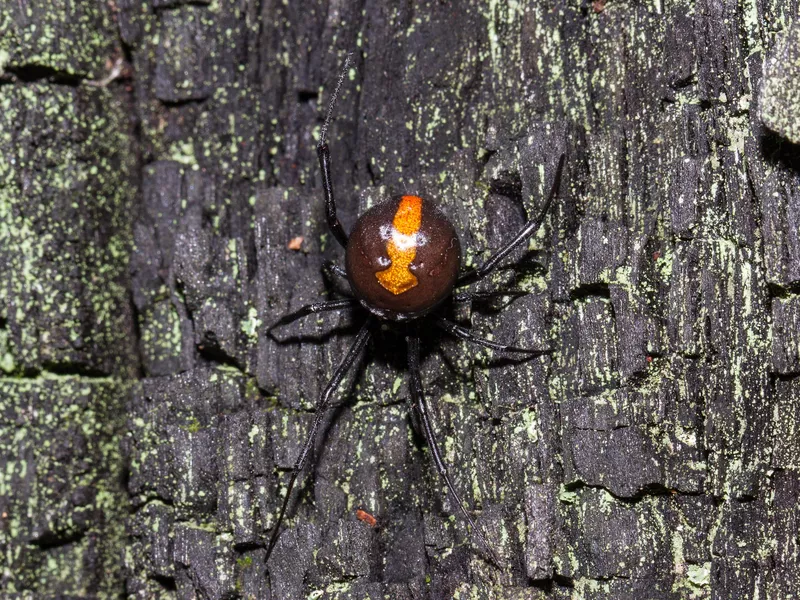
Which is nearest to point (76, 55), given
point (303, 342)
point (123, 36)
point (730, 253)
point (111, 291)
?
point (123, 36)

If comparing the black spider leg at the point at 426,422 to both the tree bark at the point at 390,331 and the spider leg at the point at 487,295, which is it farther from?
the spider leg at the point at 487,295

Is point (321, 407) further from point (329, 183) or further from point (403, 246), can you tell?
point (329, 183)

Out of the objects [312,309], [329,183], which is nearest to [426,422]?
[312,309]

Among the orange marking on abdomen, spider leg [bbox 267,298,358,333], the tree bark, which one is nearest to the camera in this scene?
the tree bark

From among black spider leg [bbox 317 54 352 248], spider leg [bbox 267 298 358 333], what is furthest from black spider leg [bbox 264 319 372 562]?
black spider leg [bbox 317 54 352 248]

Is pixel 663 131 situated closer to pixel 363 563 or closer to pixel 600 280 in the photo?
pixel 600 280

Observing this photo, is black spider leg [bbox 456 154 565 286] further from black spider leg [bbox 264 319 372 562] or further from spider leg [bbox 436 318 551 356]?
black spider leg [bbox 264 319 372 562]

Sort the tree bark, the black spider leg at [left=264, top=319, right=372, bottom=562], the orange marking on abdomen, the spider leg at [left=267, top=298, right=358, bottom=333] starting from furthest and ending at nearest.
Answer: the spider leg at [left=267, top=298, right=358, bottom=333] → the black spider leg at [left=264, top=319, right=372, bottom=562] → the orange marking on abdomen → the tree bark
